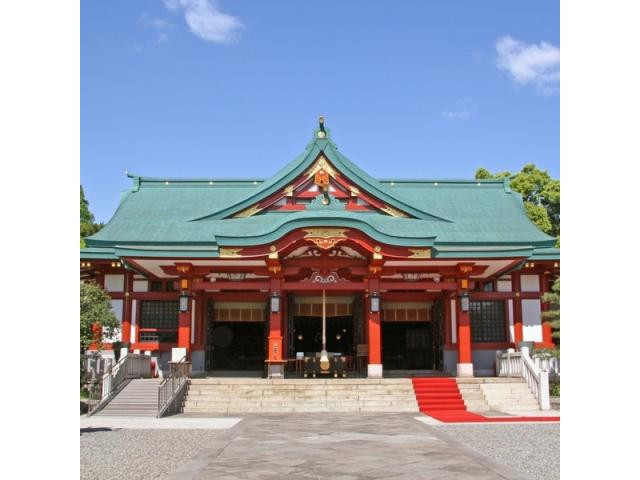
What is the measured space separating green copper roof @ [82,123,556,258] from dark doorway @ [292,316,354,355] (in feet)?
18.1

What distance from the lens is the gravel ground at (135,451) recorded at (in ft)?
29.5

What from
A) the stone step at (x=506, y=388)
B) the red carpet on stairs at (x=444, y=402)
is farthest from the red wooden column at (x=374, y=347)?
the stone step at (x=506, y=388)

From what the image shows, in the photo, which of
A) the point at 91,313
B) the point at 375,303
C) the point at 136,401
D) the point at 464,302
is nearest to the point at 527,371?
the point at 464,302

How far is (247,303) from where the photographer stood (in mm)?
23609

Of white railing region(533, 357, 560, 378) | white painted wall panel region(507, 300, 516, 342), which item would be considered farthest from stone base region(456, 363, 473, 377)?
white painted wall panel region(507, 300, 516, 342)

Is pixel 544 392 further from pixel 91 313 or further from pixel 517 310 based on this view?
pixel 91 313

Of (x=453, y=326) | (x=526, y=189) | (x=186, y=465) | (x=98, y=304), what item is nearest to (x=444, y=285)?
(x=453, y=326)

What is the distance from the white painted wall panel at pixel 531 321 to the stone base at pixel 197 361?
39.2ft

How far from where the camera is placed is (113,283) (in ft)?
76.0

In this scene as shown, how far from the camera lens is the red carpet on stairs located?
15422 mm

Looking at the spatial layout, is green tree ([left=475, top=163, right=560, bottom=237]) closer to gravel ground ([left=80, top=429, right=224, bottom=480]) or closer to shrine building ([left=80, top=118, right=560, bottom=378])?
shrine building ([left=80, top=118, right=560, bottom=378])

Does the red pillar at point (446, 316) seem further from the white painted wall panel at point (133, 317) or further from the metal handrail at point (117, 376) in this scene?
the white painted wall panel at point (133, 317)

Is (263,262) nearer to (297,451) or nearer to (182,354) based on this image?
(182,354)

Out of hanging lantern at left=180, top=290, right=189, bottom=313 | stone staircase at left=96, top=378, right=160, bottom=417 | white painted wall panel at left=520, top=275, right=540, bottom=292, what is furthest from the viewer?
white painted wall panel at left=520, top=275, right=540, bottom=292
